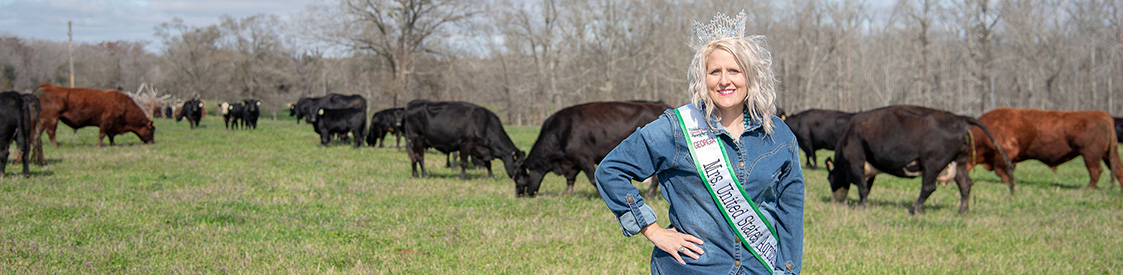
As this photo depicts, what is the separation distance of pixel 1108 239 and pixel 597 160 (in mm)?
6006

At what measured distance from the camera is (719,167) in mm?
2736

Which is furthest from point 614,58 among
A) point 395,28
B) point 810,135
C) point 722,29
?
point 722,29

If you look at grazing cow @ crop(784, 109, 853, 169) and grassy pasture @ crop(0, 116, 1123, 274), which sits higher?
grazing cow @ crop(784, 109, 853, 169)

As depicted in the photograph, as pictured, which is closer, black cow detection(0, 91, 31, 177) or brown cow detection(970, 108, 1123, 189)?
black cow detection(0, 91, 31, 177)

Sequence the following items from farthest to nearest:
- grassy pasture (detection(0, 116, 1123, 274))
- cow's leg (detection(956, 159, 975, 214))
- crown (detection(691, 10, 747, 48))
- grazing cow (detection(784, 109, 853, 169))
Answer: grazing cow (detection(784, 109, 853, 169)) → cow's leg (detection(956, 159, 975, 214)) → grassy pasture (detection(0, 116, 1123, 274)) → crown (detection(691, 10, 747, 48))

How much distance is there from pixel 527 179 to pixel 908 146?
5.06 m

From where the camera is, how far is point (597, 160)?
10.7 meters

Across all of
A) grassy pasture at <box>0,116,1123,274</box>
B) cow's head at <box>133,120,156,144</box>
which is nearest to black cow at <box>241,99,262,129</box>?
cow's head at <box>133,120,156,144</box>

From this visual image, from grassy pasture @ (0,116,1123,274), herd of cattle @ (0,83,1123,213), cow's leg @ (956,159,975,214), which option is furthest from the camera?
cow's leg @ (956,159,975,214)

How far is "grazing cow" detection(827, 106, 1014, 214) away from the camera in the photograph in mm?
9367

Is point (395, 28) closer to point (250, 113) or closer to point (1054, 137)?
point (250, 113)

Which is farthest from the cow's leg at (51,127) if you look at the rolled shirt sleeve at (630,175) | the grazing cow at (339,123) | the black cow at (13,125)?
the rolled shirt sleeve at (630,175)

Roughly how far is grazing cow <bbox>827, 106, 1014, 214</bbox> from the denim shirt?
24.4ft

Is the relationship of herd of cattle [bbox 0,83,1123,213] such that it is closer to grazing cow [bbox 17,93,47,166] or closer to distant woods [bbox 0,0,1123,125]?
grazing cow [bbox 17,93,47,166]
